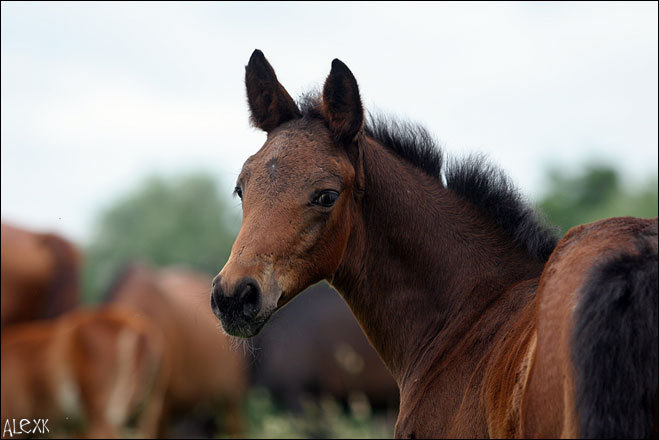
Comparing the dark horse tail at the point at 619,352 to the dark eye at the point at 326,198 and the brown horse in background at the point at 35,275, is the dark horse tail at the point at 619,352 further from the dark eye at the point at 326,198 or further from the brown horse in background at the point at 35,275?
the brown horse in background at the point at 35,275

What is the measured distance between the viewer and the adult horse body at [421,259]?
8.32 ft

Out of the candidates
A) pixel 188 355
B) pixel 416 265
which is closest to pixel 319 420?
pixel 188 355

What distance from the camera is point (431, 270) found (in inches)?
143

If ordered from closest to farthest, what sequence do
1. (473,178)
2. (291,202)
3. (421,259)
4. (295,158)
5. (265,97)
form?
(291,202) < (295,158) < (421,259) < (473,178) < (265,97)

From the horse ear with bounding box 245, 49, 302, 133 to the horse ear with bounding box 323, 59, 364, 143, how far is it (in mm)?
277

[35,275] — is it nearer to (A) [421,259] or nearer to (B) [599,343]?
(A) [421,259]

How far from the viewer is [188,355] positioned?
12711mm

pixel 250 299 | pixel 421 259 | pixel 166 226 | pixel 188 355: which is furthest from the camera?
pixel 166 226

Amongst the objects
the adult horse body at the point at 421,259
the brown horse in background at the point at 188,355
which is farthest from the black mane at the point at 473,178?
the brown horse in background at the point at 188,355

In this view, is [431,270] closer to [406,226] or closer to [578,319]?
[406,226]

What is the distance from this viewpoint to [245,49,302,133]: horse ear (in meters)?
3.89

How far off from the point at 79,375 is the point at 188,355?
4.38m

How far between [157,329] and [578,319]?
1050 centimetres

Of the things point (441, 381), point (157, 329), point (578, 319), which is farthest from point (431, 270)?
point (157, 329)
